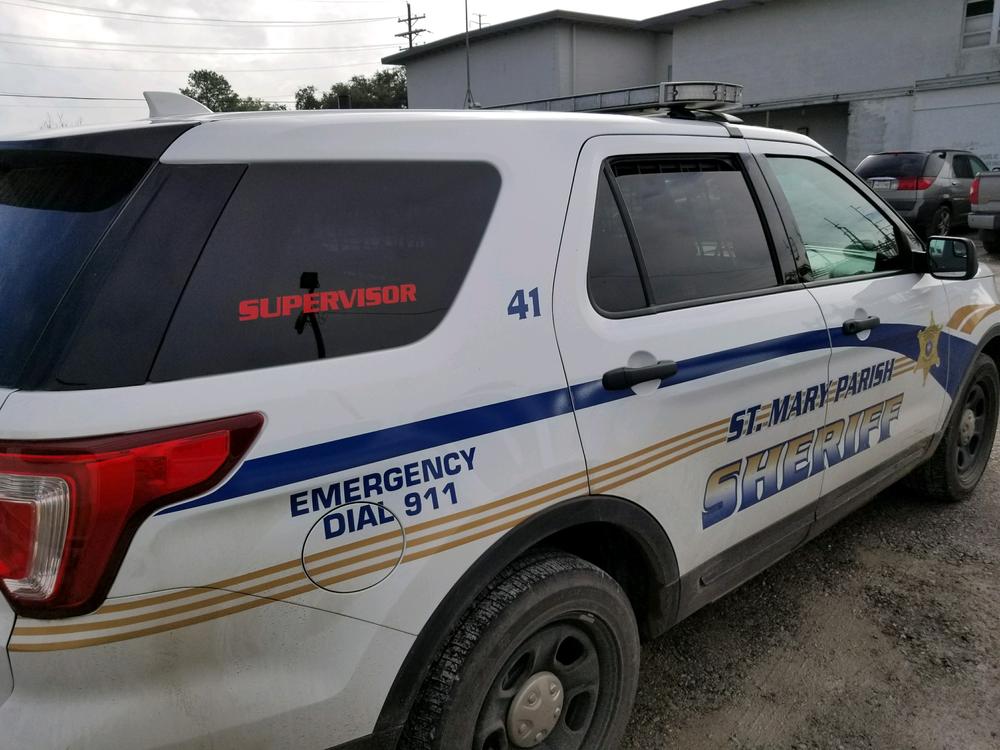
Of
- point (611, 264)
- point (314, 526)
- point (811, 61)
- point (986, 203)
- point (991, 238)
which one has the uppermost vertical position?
point (811, 61)

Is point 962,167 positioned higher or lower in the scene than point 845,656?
higher

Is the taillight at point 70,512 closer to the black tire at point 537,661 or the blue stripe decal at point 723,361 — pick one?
the black tire at point 537,661

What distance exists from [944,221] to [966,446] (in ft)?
38.0

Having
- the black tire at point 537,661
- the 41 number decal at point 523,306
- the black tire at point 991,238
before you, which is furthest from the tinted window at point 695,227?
the black tire at point 991,238

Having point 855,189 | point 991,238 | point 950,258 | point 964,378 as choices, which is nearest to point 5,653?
point 855,189

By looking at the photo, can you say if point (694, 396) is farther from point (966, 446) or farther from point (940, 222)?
point (940, 222)

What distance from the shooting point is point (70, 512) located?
1303 mm

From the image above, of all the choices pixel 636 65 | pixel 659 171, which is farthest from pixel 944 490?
pixel 636 65

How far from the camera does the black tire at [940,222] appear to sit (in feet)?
43.7

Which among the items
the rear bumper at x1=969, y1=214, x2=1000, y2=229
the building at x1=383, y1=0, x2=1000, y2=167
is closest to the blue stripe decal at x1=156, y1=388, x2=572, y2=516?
the rear bumper at x1=969, y1=214, x2=1000, y2=229

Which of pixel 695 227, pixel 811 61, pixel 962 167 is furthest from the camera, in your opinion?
pixel 811 61

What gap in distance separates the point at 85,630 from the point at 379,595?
526mm

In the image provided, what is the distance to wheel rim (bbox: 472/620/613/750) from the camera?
187cm

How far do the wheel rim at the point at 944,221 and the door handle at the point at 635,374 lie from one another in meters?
13.7
